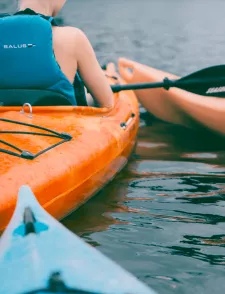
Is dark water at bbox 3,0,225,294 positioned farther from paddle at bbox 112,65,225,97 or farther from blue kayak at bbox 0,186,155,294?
blue kayak at bbox 0,186,155,294

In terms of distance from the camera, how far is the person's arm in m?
3.35

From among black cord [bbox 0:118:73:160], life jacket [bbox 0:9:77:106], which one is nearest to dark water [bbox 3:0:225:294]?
black cord [bbox 0:118:73:160]

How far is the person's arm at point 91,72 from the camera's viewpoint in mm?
3349

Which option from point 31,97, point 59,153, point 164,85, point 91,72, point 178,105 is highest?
point 91,72

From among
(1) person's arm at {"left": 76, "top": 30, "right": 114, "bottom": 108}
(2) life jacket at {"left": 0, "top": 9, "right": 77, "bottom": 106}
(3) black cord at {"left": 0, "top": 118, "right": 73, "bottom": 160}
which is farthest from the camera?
(1) person's arm at {"left": 76, "top": 30, "right": 114, "bottom": 108}

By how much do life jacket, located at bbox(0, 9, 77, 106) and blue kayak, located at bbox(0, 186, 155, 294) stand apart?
1619 millimetres

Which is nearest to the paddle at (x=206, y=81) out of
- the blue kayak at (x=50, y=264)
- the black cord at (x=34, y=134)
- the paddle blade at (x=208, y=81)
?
the paddle blade at (x=208, y=81)

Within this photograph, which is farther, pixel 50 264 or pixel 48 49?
pixel 48 49

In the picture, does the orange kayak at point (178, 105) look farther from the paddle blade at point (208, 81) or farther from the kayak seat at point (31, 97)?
the kayak seat at point (31, 97)

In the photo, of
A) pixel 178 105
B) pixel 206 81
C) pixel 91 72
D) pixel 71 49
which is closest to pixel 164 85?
pixel 206 81

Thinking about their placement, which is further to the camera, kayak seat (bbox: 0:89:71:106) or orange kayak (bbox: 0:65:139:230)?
kayak seat (bbox: 0:89:71:106)

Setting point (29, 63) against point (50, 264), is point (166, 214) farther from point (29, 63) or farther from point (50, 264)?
point (50, 264)

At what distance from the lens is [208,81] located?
15.5 ft

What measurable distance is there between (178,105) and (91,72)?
5.62 ft
